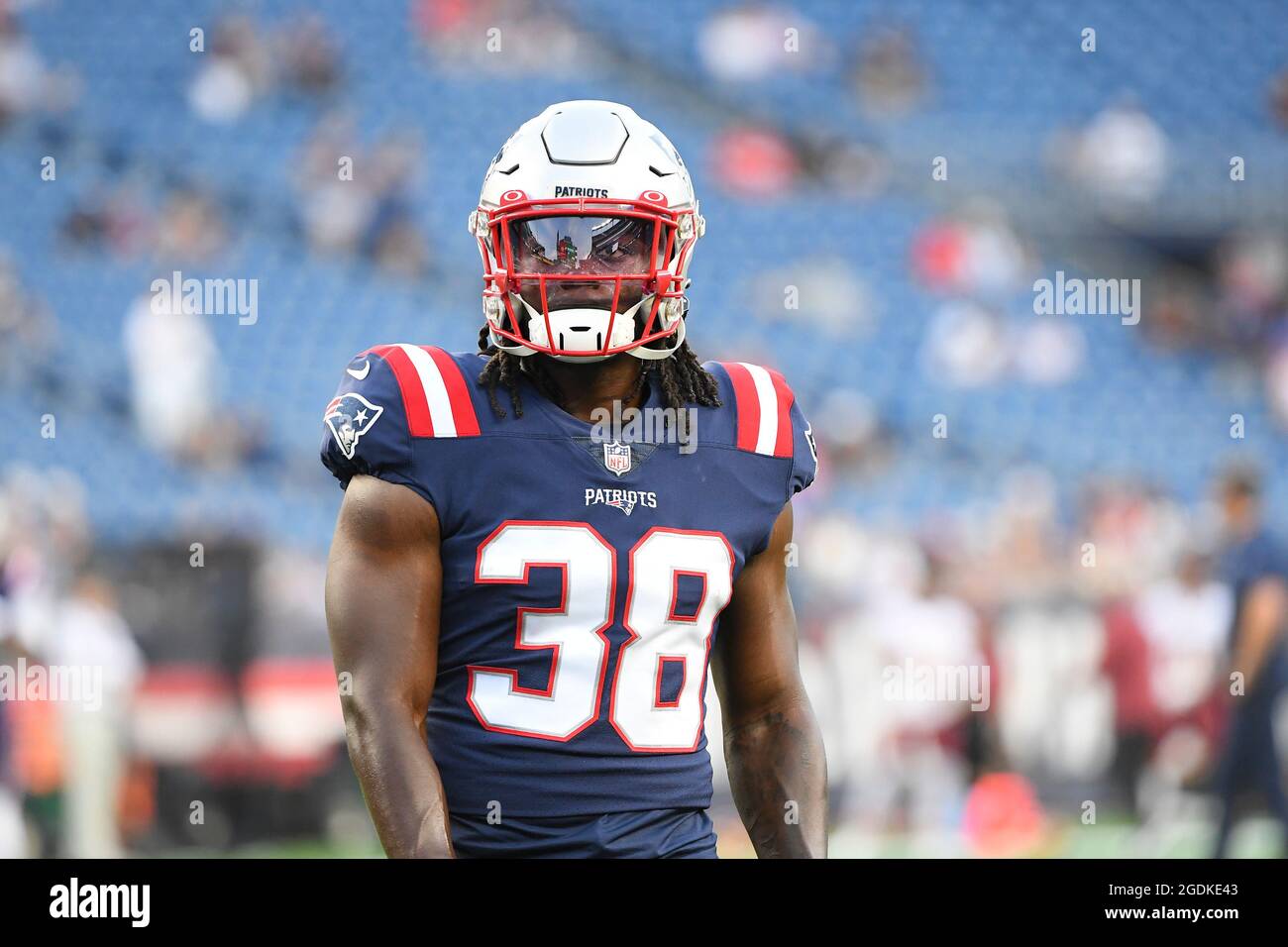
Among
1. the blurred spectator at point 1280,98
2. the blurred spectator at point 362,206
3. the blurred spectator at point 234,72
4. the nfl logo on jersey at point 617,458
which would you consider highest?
the blurred spectator at point 234,72

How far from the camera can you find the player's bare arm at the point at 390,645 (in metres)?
2.09

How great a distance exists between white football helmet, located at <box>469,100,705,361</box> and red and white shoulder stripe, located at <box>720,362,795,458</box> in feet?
0.50

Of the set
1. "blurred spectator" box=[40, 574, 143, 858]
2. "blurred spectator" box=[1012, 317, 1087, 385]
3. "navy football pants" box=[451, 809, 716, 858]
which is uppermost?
"blurred spectator" box=[1012, 317, 1087, 385]

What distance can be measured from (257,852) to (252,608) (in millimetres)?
1127

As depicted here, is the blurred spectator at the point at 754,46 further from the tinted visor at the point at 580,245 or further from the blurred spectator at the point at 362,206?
the tinted visor at the point at 580,245

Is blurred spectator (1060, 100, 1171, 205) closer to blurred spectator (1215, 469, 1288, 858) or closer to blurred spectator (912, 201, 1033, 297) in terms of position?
blurred spectator (912, 201, 1033, 297)

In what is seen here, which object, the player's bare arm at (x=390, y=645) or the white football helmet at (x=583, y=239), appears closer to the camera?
the player's bare arm at (x=390, y=645)

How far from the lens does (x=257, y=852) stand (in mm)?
7258

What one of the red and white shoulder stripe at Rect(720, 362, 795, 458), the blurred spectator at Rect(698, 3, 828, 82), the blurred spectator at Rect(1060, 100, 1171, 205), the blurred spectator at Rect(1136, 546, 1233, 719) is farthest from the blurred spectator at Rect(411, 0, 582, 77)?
the red and white shoulder stripe at Rect(720, 362, 795, 458)

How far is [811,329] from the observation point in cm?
981

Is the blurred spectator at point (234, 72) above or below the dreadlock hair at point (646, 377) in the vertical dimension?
above

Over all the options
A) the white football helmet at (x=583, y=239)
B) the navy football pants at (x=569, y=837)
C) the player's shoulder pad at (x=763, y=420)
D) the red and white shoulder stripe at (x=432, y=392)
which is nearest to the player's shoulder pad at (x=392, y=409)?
the red and white shoulder stripe at (x=432, y=392)

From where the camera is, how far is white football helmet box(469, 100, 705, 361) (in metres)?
2.31
